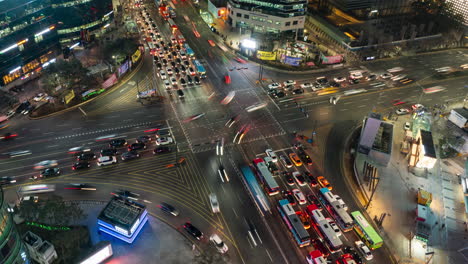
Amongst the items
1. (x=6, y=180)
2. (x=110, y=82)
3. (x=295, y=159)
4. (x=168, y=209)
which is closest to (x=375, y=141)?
(x=295, y=159)

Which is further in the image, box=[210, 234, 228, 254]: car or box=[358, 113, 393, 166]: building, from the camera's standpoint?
box=[358, 113, 393, 166]: building

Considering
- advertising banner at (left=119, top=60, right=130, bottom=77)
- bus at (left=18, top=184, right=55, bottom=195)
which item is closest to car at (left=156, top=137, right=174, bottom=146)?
bus at (left=18, top=184, right=55, bottom=195)

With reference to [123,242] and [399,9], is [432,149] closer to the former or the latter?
[123,242]

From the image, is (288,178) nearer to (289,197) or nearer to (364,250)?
(289,197)

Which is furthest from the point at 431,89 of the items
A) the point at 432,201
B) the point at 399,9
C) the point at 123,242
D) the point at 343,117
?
the point at 123,242

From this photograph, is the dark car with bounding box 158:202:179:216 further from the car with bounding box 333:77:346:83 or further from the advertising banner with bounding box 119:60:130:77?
the car with bounding box 333:77:346:83

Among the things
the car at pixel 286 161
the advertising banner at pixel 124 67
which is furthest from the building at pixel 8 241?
the advertising banner at pixel 124 67
